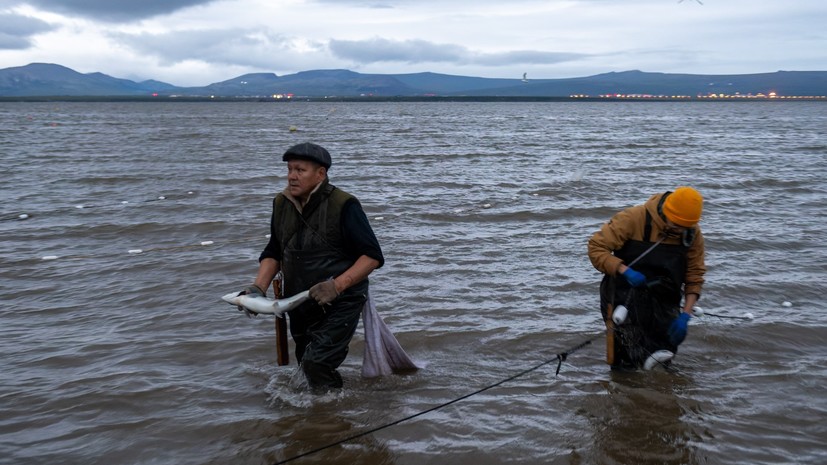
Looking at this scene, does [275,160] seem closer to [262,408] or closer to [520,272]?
[520,272]

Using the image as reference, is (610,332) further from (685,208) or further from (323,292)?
(323,292)

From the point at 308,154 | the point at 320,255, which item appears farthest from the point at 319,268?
the point at 308,154

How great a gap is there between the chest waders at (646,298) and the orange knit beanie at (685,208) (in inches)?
10.7

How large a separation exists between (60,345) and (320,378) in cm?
337

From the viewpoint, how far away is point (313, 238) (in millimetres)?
5547

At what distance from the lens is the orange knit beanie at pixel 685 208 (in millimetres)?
5547

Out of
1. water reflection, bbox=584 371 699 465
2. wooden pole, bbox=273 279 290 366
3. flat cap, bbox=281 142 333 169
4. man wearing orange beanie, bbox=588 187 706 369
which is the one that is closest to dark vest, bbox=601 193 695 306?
man wearing orange beanie, bbox=588 187 706 369

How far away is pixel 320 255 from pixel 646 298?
2602 millimetres

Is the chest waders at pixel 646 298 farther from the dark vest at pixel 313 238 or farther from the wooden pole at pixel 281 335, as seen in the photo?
the wooden pole at pixel 281 335

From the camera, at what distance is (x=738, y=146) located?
129 feet

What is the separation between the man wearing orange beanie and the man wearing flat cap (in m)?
1.83

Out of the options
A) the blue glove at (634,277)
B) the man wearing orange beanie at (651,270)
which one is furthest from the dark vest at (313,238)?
the blue glove at (634,277)

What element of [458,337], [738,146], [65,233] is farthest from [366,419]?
[738,146]

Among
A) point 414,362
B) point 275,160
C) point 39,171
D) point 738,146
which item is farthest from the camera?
Result: point 738,146
